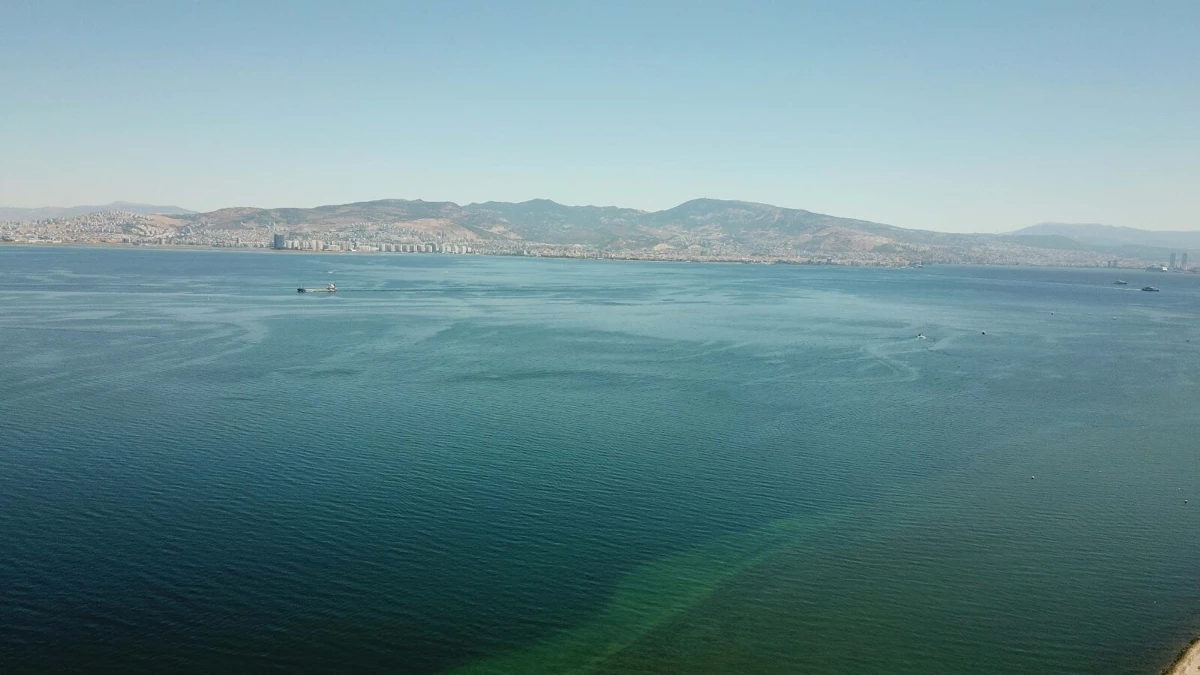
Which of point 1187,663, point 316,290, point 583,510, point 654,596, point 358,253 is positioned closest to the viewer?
point 1187,663

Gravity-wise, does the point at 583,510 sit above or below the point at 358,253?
below

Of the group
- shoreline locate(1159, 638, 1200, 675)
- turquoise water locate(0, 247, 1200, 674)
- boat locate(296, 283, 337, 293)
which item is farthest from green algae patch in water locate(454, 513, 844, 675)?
boat locate(296, 283, 337, 293)

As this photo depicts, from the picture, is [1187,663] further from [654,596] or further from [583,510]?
[583,510]

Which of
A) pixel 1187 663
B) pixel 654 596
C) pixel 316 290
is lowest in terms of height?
pixel 654 596

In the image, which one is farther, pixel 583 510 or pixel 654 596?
pixel 583 510

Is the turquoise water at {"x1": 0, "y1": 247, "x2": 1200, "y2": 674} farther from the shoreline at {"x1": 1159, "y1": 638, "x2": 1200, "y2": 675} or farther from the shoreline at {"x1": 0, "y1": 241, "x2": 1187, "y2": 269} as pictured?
the shoreline at {"x1": 0, "y1": 241, "x2": 1187, "y2": 269}

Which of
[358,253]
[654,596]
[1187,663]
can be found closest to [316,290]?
[654,596]

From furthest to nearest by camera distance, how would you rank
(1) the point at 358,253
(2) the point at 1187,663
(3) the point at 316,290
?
(1) the point at 358,253 → (3) the point at 316,290 → (2) the point at 1187,663
